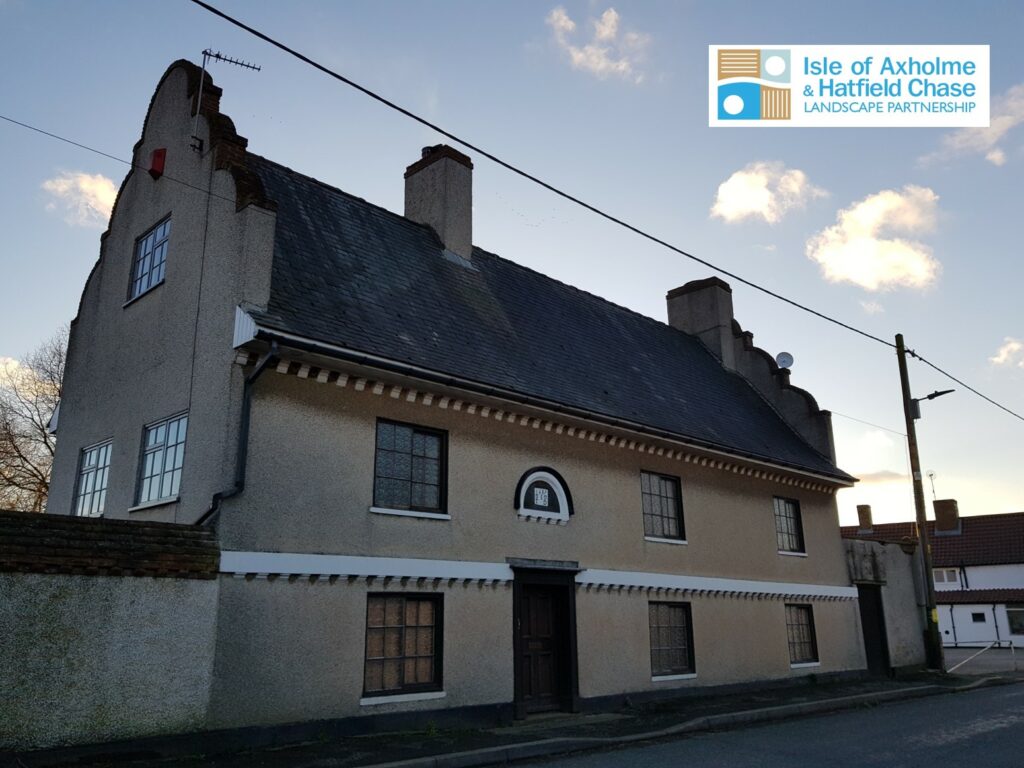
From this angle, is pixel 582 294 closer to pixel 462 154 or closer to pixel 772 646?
pixel 462 154


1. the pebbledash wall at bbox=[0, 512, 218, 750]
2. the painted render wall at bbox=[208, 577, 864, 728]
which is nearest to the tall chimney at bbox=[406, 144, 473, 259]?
the painted render wall at bbox=[208, 577, 864, 728]

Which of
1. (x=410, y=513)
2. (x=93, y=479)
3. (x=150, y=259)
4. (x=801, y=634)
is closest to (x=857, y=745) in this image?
(x=410, y=513)

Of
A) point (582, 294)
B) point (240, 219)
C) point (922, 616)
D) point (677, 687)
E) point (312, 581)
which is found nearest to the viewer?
point (312, 581)

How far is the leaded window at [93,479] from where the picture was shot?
14375mm

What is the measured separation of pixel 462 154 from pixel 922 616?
791 inches

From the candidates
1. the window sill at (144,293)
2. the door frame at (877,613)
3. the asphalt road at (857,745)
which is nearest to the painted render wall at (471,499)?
the asphalt road at (857,745)

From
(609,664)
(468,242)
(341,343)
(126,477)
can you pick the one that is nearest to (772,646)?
(609,664)

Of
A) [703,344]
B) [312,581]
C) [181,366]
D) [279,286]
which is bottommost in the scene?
[312,581]

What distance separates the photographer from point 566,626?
14828 millimetres

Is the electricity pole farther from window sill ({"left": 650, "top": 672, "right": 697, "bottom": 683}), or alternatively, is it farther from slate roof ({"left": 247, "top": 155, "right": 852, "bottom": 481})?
window sill ({"left": 650, "top": 672, "right": 697, "bottom": 683})

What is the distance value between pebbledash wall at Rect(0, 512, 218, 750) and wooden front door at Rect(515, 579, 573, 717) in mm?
5874

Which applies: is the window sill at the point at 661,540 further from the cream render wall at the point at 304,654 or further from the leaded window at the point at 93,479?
the leaded window at the point at 93,479

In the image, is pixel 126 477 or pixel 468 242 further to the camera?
pixel 468 242

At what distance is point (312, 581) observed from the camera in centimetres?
1125
